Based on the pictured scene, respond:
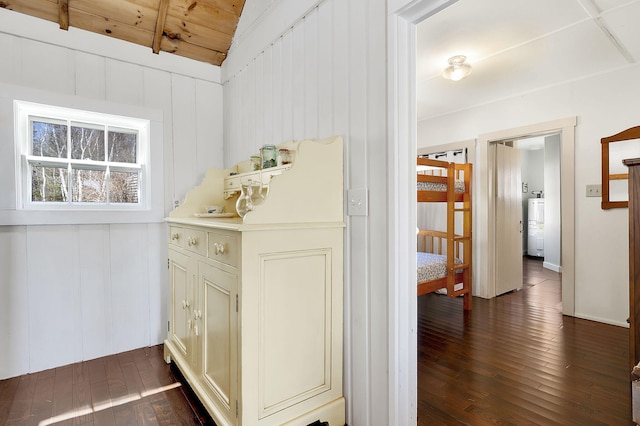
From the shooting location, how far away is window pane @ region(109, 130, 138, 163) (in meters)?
2.44

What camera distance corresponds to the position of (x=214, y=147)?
283 centimetres

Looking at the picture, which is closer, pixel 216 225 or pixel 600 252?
pixel 216 225

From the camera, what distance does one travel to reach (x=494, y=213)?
12.6 ft

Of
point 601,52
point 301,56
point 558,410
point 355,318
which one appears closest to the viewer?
point 355,318

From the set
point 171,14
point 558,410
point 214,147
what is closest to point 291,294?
point 558,410

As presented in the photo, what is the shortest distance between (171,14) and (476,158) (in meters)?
3.55

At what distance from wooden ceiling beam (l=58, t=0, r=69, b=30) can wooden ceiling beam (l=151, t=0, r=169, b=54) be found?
0.53 m

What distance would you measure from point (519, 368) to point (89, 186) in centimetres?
334

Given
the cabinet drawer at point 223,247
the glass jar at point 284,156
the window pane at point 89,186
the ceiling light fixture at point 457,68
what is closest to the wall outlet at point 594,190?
the ceiling light fixture at point 457,68

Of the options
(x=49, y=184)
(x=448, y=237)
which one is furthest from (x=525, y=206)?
(x=49, y=184)

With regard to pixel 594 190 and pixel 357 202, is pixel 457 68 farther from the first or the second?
pixel 357 202

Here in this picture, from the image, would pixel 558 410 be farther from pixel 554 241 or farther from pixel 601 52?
pixel 554 241

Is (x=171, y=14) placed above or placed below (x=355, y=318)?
above

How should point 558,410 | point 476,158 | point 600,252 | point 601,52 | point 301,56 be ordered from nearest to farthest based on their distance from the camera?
point 558,410, point 301,56, point 601,52, point 600,252, point 476,158
